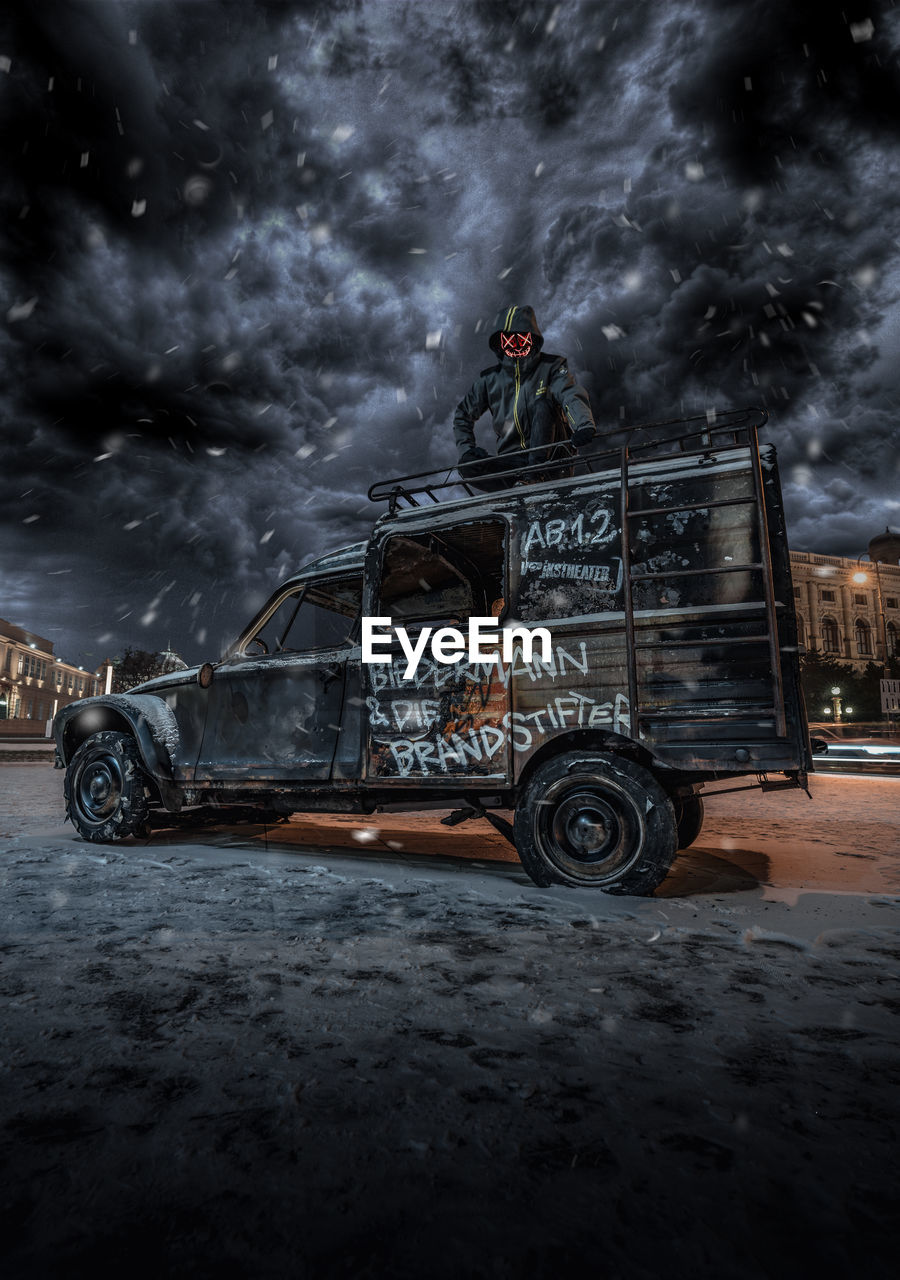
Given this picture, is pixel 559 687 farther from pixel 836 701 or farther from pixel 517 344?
pixel 836 701

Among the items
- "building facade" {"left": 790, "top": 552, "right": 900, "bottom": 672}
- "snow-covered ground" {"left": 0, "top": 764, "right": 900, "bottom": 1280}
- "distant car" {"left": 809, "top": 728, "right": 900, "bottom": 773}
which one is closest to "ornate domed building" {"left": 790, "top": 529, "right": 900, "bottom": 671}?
"building facade" {"left": 790, "top": 552, "right": 900, "bottom": 672}

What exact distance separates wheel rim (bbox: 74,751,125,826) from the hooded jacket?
4162mm

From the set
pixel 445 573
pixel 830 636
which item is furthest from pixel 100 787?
pixel 830 636

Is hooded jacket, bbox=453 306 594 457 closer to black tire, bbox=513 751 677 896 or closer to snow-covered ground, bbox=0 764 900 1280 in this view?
black tire, bbox=513 751 677 896

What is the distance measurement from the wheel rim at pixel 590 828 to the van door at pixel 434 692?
376 millimetres

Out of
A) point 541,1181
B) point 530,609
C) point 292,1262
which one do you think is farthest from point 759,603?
point 292,1262

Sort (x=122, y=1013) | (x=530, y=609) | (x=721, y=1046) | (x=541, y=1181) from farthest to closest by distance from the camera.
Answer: (x=530, y=609) → (x=122, y=1013) → (x=721, y=1046) → (x=541, y=1181)

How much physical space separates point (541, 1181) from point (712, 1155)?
37cm

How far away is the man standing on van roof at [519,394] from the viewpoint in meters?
5.68

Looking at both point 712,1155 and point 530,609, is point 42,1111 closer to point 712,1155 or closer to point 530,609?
point 712,1155

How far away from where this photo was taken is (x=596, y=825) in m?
3.72

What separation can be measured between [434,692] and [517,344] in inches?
141

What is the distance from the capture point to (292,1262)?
1004 millimetres

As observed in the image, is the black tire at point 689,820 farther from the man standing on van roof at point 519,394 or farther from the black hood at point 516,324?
the black hood at point 516,324
